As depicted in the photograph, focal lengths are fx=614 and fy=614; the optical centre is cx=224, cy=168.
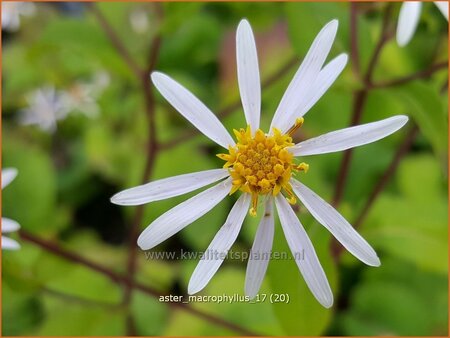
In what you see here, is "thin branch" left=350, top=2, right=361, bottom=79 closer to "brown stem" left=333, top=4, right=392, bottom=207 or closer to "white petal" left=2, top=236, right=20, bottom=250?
"brown stem" left=333, top=4, right=392, bottom=207

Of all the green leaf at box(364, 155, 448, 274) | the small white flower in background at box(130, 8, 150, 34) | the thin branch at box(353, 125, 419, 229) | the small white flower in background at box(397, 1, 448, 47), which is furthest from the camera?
the small white flower in background at box(130, 8, 150, 34)

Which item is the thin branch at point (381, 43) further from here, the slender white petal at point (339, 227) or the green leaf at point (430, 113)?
the slender white petal at point (339, 227)

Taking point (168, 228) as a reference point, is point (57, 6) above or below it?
above

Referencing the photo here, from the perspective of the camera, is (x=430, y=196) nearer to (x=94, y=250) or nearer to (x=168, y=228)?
(x=94, y=250)

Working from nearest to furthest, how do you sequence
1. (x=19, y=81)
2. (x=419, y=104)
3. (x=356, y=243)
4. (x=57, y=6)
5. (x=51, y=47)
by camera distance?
1. (x=356, y=243)
2. (x=419, y=104)
3. (x=51, y=47)
4. (x=19, y=81)
5. (x=57, y=6)

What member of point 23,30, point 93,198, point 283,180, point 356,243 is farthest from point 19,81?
point 356,243

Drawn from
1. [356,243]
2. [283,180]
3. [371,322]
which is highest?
[371,322]

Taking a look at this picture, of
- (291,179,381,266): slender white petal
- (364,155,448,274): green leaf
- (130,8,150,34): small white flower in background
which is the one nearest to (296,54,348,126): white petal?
(291,179,381,266): slender white petal

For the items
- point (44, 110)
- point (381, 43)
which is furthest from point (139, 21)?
point (381, 43)
